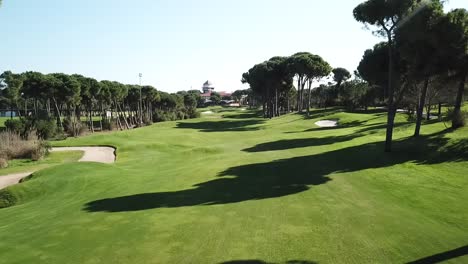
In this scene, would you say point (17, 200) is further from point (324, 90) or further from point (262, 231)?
point (324, 90)

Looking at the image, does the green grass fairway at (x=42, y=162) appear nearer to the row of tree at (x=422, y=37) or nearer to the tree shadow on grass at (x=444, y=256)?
the row of tree at (x=422, y=37)

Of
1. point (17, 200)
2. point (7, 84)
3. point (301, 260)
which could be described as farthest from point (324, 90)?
point (301, 260)

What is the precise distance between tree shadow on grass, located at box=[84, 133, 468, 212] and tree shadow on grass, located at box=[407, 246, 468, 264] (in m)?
6.88

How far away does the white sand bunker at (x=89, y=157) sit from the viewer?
25.7m

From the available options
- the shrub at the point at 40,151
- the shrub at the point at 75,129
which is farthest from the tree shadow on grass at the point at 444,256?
the shrub at the point at 75,129

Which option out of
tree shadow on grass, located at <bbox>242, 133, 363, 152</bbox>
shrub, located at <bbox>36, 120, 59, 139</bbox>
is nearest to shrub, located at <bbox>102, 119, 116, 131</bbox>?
shrub, located at <bbox>36, 120, 59, 139</bbox>

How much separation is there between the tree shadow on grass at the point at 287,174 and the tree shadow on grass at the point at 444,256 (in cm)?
688

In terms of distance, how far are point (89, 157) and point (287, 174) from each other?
2185 cm

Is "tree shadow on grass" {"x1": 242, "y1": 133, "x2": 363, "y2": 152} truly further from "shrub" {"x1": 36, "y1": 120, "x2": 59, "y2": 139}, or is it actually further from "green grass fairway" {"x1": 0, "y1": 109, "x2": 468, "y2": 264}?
"shrub" {"x1": 36, "y1": 120, "x2": 59, "y2": 139}

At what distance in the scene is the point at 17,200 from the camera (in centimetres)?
2106

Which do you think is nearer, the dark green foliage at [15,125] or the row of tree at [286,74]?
the dark green foliage at [15,125]

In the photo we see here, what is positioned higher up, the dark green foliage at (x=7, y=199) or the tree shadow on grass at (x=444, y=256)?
the tree shadow on grass at (x=444, y=256)

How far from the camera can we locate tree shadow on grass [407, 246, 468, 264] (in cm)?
841

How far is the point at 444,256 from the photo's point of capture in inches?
341
